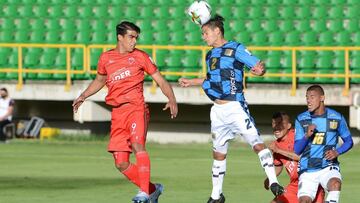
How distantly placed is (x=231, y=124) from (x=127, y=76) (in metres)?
1.26

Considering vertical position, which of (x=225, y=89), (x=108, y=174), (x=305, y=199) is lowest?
(x=108, y=174)

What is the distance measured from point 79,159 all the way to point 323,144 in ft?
35.7

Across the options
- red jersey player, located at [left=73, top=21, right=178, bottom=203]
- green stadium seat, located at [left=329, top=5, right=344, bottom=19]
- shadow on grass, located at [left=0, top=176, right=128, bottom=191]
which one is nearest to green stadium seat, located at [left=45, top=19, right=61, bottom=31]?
green stadium seat, located at [left=329, top=5, right=344, bottom=19]

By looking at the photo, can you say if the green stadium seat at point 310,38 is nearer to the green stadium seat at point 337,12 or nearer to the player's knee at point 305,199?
the green stadium seat at point 337,12

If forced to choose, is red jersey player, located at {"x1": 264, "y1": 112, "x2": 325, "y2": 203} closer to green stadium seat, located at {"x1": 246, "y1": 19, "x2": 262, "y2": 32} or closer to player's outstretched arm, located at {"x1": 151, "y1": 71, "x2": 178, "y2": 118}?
player's outstretched arm, located at {"x1": 151, "y1": 71, "x2": 178, "y2": 118}

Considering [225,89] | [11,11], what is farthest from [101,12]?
[225,89]

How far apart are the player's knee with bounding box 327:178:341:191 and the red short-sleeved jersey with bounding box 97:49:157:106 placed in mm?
2545

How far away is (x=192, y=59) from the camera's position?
86.2 ft

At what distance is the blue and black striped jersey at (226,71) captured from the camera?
12734 millimetres

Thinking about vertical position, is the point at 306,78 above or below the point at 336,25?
below

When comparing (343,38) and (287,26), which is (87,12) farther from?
(343,38)

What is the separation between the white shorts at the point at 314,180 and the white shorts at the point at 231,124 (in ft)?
4.56

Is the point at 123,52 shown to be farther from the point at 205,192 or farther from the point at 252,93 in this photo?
the point at 252,93

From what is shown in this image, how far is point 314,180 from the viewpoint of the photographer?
11422mm
